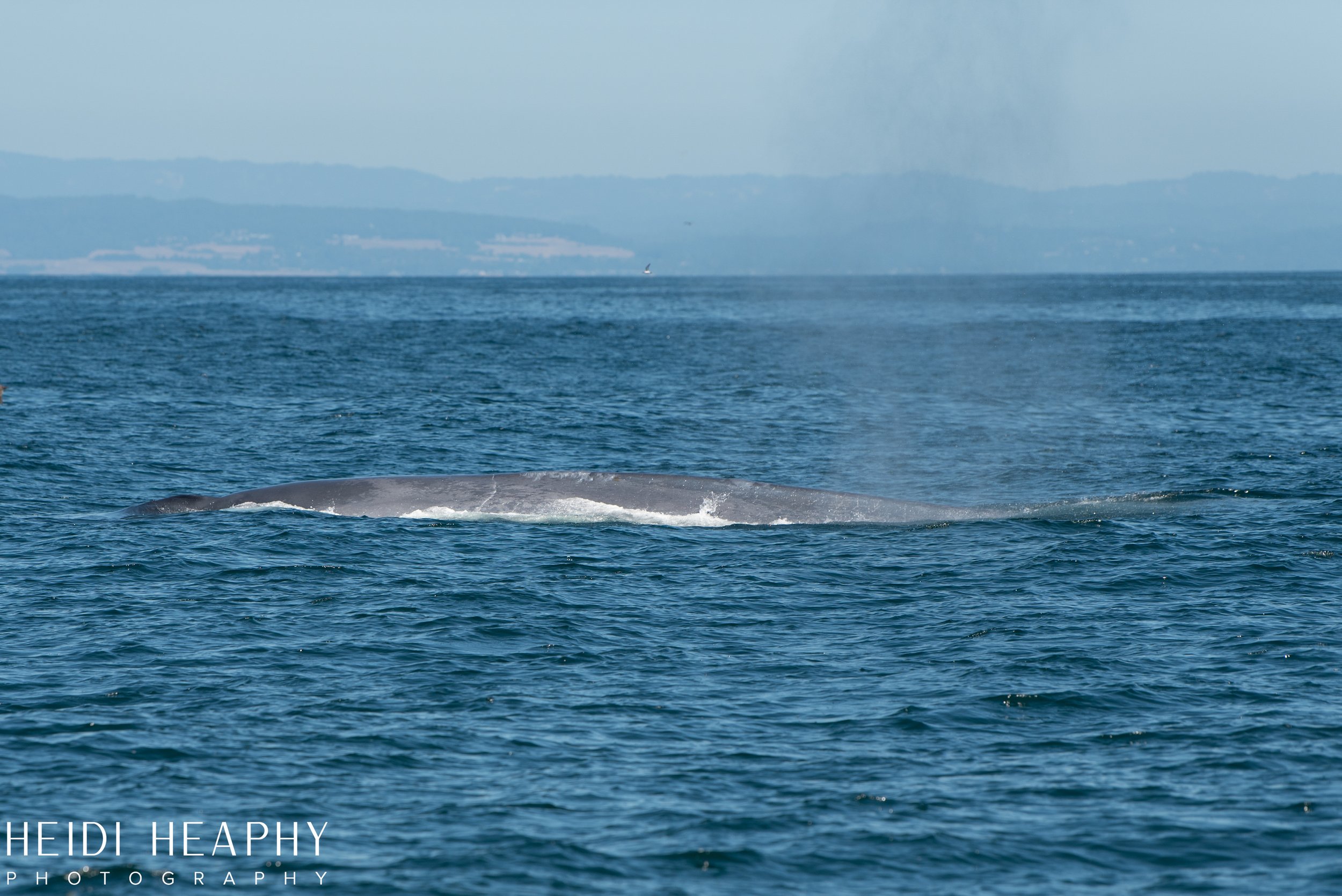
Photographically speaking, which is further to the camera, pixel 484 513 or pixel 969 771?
pixel 484 513

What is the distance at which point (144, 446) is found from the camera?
41719 mm

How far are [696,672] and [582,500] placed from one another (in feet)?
36.5

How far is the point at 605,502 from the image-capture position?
29.3m

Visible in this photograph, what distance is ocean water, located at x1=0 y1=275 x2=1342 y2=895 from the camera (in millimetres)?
13258

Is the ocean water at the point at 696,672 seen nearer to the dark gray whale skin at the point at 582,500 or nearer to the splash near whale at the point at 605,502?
the splash near whale at the point at 605,502

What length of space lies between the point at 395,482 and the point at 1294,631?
17.8 metres

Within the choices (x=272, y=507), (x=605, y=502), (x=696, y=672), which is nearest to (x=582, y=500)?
(x=605, y=502)

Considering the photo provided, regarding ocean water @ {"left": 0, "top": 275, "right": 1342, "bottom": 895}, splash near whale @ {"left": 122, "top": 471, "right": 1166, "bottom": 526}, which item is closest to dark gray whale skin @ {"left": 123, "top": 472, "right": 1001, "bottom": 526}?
splash near whale @ {"left": 122, "top": 471, "right": 1166, "bottom": 526}

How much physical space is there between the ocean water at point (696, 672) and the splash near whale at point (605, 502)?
0.53 metres

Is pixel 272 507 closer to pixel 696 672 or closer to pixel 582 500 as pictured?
pixel 582 500

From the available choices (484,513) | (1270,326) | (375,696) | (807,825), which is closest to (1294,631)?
(807,825)

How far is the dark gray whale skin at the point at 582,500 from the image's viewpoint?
94.3 feet

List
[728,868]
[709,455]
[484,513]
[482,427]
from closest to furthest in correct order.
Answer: [728,868] < [484,513] < [709,455] < [482,427]

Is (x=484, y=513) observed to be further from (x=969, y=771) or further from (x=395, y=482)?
(x=969, y=771)
